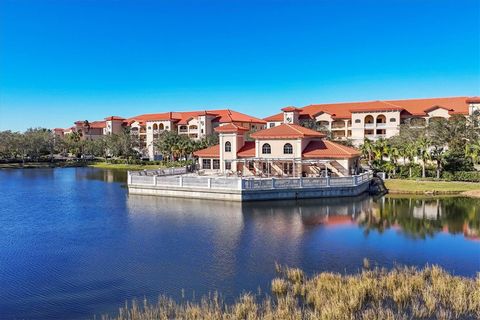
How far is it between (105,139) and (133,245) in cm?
8619

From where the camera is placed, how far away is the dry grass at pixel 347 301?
14359 millimetres

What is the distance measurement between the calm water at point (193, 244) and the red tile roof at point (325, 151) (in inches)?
263

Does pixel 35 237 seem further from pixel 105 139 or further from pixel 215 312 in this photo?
pixel 105 139

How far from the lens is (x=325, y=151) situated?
4866 centimetres

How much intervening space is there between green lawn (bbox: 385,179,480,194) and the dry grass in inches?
1172

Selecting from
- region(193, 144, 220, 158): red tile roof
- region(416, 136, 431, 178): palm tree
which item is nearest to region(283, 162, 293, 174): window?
region(193, 144, 220, 158): red tile roof

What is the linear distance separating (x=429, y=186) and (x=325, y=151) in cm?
1194

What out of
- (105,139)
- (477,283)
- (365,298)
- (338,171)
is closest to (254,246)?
(365,298)

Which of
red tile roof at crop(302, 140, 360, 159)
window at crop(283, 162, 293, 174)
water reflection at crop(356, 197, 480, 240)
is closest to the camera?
water reflection at crop(356, 197, 480, 240)

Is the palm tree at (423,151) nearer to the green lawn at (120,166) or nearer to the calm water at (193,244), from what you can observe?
the calm water at (193,244)

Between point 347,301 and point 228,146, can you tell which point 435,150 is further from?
point 347,301

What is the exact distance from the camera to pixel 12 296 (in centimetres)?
1714

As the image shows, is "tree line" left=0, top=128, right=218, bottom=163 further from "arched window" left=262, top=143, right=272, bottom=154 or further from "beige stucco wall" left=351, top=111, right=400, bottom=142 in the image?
"arched window" left=262, top=143, right=272, bottom=154

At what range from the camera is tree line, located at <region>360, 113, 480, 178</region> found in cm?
5106
